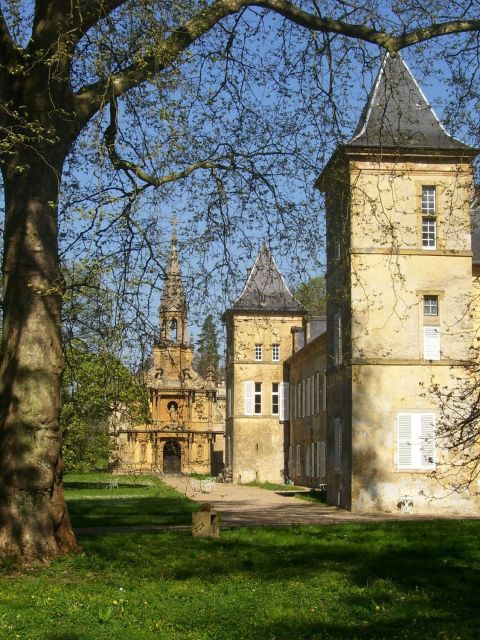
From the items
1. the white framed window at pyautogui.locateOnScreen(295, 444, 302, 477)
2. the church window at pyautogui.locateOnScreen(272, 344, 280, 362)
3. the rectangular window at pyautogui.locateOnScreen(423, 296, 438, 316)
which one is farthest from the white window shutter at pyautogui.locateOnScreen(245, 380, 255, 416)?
the rectangular window at pyautogui.locateOnScreen(423, 296, 438, 316)

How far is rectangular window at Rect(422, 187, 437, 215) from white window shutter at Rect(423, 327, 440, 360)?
3376 mm

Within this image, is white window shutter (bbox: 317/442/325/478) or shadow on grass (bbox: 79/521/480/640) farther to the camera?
white window shutter (bbox: 317/442/325/478)

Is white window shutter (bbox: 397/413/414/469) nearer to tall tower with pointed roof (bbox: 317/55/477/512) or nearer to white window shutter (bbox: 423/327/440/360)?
tall tower with pointed roof (bbox: 317/55/477/512)

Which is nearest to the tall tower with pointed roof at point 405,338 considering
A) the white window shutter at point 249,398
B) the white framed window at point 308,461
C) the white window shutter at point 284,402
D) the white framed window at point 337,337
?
the white framed window at point 337,337

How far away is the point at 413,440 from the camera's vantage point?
2547cm

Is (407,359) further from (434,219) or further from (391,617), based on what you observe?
(391,617)

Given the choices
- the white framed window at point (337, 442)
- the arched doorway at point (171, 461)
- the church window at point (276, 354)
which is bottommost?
the arched doorway at point (171, 461)

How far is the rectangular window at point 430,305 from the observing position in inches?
1029

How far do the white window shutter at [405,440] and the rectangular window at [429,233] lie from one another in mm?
4920

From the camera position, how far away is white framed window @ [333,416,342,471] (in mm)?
26953

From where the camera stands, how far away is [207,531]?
14.7 m

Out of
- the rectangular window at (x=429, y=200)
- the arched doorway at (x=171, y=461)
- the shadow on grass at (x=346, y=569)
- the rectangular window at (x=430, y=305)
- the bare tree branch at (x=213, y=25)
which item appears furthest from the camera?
the arched doorway at (x=171, y=461)

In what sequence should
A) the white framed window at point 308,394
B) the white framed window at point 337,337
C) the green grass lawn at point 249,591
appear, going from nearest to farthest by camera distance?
the green grass lawn at point 249,591 → the white framed window at point 337,337 → the white framed window at point 308,394

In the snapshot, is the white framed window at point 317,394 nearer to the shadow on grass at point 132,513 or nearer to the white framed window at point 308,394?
the white framed window at point 308,394
